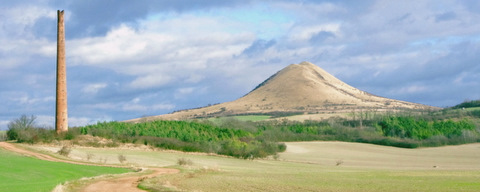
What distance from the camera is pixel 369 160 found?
73.8 metres

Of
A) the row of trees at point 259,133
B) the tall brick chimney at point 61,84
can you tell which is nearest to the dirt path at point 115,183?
the row of trees at point 259,133

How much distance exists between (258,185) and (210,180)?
3850mm

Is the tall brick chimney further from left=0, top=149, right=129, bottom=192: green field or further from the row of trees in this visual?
left=0, top=149, right=129, bottom=192: green field

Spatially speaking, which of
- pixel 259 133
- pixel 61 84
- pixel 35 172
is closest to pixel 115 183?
pixel 35 172

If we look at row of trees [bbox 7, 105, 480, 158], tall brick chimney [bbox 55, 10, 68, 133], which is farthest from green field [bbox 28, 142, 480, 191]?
tall brick chimney [bbox 55, 10, 68, 133]

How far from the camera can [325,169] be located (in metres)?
54.2

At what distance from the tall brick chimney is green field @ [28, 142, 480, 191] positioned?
13.4ft

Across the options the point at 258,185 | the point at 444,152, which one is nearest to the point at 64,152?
the point at 258,185

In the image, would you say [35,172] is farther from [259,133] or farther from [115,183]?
[259,133]

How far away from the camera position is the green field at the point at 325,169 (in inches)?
1227

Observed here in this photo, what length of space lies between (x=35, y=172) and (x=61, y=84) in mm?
23777

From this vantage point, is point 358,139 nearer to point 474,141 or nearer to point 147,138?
point 474,141

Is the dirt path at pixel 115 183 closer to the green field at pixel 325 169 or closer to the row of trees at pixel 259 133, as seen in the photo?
the green field at pixel 325 169

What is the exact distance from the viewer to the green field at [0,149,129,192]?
28.1 metres
